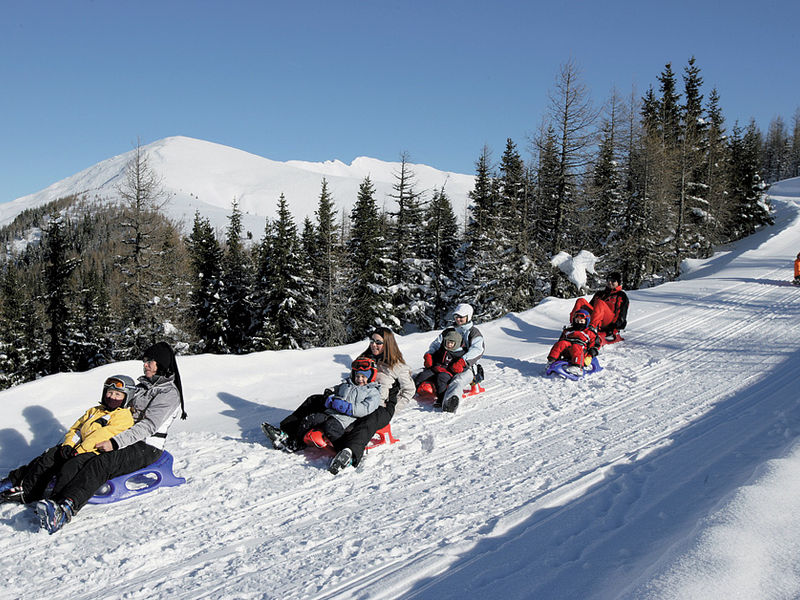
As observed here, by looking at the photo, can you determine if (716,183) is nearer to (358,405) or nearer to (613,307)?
(613,307)

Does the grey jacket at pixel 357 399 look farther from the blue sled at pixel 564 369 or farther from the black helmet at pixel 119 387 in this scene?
the blue sled at pixel 564 369

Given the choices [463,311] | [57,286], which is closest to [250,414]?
[463,311]

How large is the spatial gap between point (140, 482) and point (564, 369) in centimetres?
655

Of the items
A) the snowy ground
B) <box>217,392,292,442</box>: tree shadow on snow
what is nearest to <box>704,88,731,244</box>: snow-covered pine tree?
the snowy ground

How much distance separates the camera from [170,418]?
5426 millimetres

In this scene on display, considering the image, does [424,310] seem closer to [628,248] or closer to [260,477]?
[628,248]

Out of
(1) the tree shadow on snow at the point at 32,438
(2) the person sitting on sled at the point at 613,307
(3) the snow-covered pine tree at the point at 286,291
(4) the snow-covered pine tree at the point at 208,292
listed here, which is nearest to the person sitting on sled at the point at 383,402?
(1) the tree shadow on snow at the point at 32,438

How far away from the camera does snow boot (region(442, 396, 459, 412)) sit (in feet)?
23.3

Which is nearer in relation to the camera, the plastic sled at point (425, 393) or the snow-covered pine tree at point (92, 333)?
the plastic sled at point (425, 393)

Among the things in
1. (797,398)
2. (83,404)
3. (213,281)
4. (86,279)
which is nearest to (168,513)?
(83,404)

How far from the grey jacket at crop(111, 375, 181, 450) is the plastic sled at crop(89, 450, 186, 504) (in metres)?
0.25

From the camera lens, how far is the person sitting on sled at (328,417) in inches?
222

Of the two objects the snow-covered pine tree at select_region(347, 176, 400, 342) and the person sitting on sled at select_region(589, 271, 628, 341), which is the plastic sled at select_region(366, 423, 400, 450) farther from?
the snow-covered pine tree at select_region(347, 176, 400, 342)

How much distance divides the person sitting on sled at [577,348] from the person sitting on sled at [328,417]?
4.18 metres
